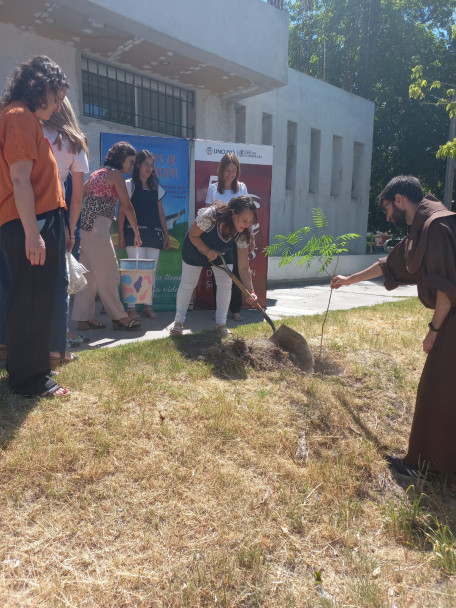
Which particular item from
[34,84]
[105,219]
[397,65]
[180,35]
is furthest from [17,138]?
[397,65]

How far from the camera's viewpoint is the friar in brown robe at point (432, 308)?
2.73 meters

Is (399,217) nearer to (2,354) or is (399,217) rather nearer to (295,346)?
(295,346)

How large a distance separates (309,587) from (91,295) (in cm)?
398

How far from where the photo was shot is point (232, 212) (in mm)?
4793

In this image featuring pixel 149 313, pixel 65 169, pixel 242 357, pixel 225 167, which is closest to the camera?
pixel 65 169

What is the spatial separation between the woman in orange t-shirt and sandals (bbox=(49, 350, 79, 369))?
1.78 feet

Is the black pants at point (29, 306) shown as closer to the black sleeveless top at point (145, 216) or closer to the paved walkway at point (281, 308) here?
the paved walkway at point (281, 308)

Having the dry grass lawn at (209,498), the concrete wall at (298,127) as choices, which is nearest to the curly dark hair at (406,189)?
the dry grass lawn at (209,498)

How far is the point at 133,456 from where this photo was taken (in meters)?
2.83

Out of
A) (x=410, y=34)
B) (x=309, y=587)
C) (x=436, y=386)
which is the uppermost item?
(x=410, y=34)

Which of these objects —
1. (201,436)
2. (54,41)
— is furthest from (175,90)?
(201,436)

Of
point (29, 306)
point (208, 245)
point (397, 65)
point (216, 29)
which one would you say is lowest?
point (29, 306)

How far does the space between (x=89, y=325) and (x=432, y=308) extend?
3.78 metres

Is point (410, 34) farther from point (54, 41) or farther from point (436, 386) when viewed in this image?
point (436, 386)
